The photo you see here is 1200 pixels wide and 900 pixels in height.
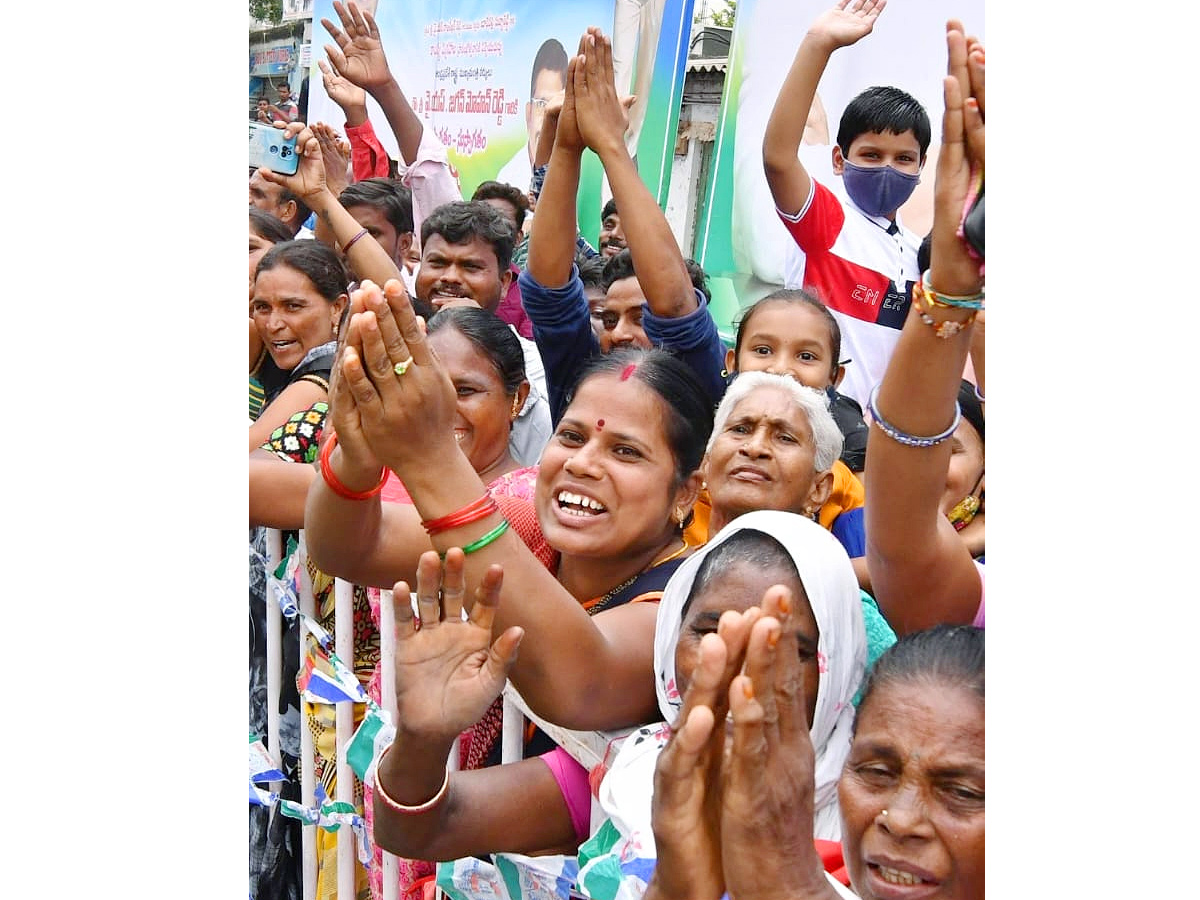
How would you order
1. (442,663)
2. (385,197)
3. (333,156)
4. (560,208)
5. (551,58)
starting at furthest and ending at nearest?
(385,197) < (333,156) < (551,58) < (560,208) < (442,663)

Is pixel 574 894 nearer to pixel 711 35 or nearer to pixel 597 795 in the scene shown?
pixel 597 795

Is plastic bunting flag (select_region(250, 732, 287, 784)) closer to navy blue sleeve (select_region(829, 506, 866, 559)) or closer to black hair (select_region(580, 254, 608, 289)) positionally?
black hair (select_region(580, 254, 608, 289))

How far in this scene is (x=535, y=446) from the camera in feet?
7.99

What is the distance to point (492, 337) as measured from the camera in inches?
88.4

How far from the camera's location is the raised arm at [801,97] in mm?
1651

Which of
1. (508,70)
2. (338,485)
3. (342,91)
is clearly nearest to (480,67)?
(508,70)

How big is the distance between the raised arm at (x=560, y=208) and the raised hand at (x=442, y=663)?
678 mm

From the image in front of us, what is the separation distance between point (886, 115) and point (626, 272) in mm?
658

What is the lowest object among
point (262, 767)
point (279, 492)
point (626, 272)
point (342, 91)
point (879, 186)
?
point (262, 767)

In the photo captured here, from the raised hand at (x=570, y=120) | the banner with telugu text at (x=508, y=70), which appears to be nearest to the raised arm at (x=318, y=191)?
the banner with telugu text at (x=508, y=70)

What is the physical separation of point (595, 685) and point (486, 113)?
1437 millimetres

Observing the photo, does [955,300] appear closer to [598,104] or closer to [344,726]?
[598,104]

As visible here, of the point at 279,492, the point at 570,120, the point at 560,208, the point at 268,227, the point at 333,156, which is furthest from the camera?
the point at 268,227

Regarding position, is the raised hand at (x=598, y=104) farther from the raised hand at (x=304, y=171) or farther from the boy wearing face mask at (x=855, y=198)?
the raised hand at (x=304, y=171)
